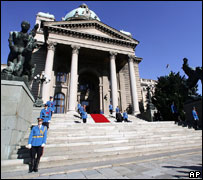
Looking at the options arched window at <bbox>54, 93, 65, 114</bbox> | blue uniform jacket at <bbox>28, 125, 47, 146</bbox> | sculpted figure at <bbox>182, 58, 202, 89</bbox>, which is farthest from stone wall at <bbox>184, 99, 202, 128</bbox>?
arched window at <bbox>54, 93, 65, 114</bbox>

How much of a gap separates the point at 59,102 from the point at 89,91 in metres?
5.98

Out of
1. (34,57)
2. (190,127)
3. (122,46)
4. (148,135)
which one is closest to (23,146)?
(148,135)

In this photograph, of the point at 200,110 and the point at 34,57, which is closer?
the point at 200,110

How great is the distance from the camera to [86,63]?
24828 millimetres

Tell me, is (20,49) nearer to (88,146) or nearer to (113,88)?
(88,146)

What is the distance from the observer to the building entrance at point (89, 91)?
24.0m

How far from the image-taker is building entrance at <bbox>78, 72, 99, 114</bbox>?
78.8ft

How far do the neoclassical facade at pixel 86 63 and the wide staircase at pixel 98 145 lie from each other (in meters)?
8.62

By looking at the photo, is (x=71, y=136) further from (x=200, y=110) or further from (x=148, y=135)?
(x=200, y=110)

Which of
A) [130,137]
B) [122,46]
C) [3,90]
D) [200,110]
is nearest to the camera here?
[3,90]

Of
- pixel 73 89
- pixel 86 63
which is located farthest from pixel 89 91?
pixel 73 89

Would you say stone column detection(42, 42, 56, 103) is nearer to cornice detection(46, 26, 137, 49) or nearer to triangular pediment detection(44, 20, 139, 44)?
cornice detection(46, 26, 137, 49)

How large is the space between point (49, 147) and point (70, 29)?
18645 mm

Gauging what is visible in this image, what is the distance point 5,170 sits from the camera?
4191 millimetres
